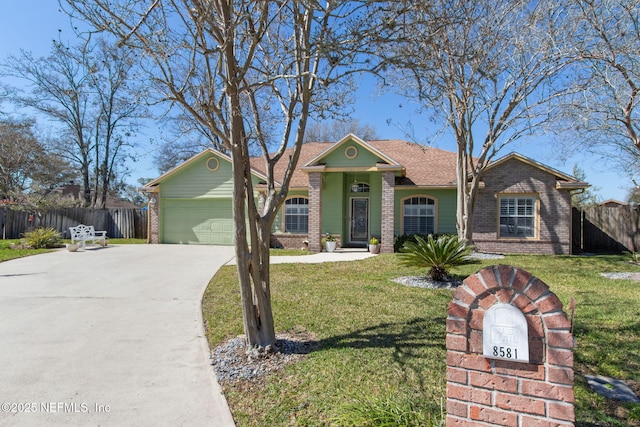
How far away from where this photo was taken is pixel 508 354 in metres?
2.25

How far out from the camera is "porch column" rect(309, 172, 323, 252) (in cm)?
1540

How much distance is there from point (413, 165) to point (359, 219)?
3962mm

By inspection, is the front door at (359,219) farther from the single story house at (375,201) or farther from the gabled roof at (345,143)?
the gabled roof at (345,143)

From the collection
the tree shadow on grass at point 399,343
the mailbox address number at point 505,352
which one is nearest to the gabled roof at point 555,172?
the tree shadow on grass at point 399,343

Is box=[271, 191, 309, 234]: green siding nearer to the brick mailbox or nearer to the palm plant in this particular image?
the palm plant

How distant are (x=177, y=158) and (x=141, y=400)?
30808 millimetres

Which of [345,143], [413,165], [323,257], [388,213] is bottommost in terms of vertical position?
[323,257]

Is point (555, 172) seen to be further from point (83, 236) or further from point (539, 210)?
point (83, 236)

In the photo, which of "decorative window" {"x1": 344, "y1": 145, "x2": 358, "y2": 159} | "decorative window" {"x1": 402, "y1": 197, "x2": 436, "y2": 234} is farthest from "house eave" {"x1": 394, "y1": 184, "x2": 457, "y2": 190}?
"decorative window" {"x1": 344, "y1": 145, "x2": 358, "y2": 159}

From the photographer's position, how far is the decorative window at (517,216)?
49.5 feet

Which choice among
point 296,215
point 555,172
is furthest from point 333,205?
point 555,172

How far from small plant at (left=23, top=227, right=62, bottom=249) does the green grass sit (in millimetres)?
11532

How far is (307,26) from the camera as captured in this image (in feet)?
16.3

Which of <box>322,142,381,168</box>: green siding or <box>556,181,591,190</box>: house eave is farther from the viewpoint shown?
<box>322,142,381,168</box>: green siding
